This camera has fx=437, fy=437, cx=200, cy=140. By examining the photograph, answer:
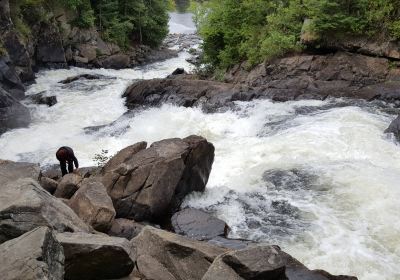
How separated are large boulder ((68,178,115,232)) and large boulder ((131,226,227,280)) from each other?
73.5 inches

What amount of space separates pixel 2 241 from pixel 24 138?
13.9 m

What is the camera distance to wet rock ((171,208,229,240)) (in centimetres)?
984

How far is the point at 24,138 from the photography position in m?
18.9

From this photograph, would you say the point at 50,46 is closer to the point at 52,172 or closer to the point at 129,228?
the point at 52,172

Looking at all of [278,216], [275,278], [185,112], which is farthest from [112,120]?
[275,278]

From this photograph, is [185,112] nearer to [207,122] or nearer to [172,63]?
[207,122]

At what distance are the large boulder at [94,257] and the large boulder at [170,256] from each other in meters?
0.59

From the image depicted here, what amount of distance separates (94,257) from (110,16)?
4002cm

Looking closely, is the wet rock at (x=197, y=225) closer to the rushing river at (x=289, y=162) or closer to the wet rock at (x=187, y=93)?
the rushing river at (x=289, y=162)

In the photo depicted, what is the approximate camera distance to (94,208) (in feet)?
30.6

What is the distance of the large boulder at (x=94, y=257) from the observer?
6.14m

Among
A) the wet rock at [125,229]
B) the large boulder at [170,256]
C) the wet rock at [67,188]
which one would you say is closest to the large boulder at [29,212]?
the large boulder at [170,256]

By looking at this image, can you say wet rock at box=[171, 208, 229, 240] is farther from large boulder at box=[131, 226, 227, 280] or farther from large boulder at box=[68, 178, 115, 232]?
large boulder at box=[131, 226, 227, 280]

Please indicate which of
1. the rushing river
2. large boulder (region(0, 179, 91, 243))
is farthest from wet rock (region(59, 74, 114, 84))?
large boulder (region(0, 179, 91, 243))
